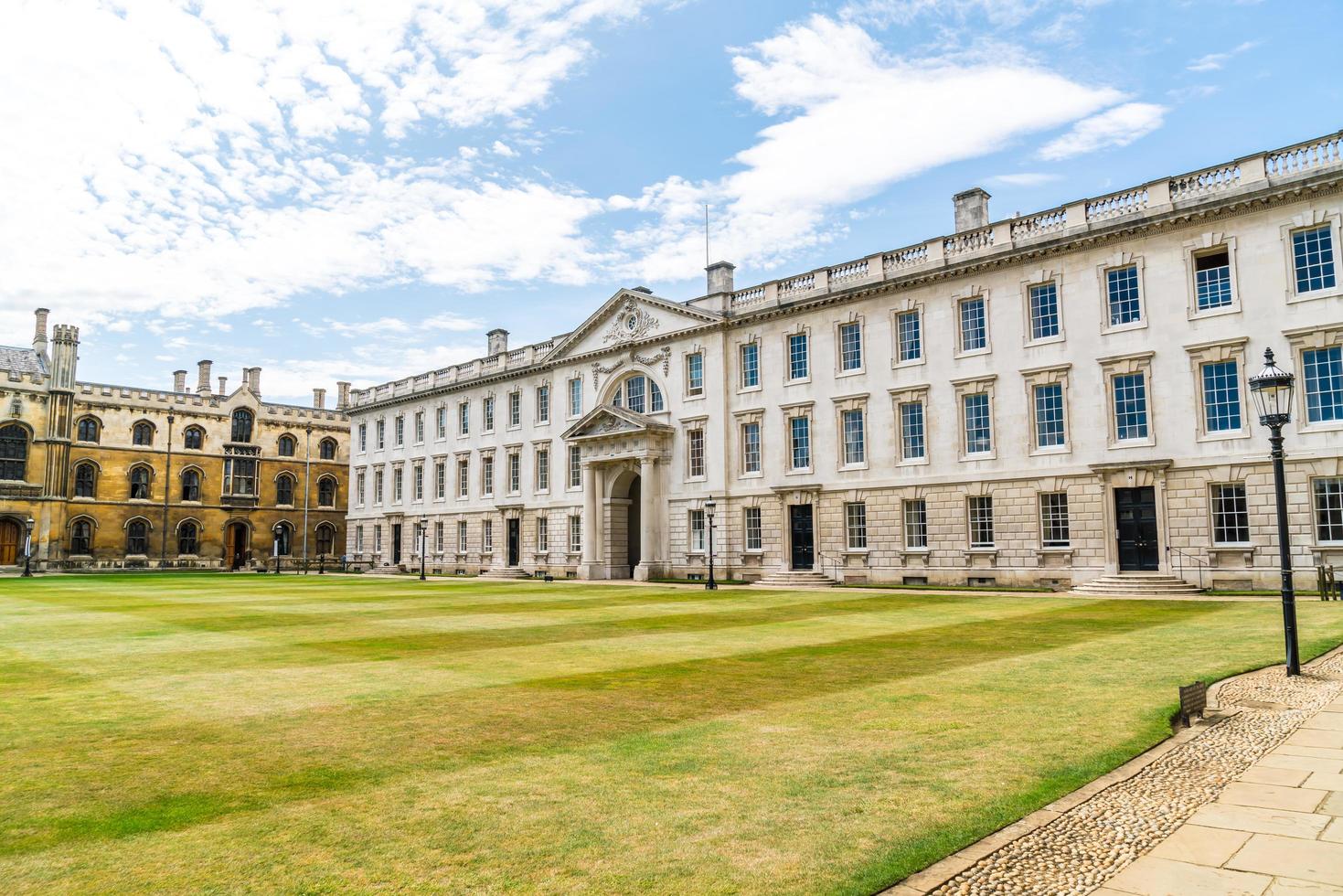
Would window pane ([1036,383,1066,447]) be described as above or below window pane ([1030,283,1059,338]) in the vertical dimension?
below

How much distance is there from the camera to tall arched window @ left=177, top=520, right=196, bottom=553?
70.3 m

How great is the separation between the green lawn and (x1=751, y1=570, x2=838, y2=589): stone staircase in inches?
770

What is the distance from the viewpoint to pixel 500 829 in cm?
549

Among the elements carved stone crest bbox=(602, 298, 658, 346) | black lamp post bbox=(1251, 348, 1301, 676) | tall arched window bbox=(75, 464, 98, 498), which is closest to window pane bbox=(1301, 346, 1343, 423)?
black lamp post bbox=(1251, 348, 1301, 676)

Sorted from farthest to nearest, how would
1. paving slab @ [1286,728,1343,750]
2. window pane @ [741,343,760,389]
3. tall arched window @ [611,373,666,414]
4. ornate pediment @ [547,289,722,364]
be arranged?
tall arched window @ [611,373,666,414] → ornate pediment @ [547,289,722,364] → window pane @ [741,343,760,389] → paving slab @ [1286,728,1343,750]

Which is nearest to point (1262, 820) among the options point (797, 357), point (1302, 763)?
point (1302, 763)

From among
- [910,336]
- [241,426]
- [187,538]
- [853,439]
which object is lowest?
[187,538]

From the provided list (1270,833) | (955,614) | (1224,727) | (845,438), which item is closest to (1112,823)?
(1270,833)

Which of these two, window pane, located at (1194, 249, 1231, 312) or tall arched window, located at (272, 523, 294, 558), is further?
tall arched window, located at (272, 523, 294, 558)

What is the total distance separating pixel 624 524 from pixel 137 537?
44.0m

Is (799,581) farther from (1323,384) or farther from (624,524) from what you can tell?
(1323,384)

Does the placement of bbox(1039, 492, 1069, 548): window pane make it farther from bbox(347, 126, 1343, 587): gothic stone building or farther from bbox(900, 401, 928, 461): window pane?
bbox(900, 401, 928, 461): window pane

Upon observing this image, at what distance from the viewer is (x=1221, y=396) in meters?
28.3

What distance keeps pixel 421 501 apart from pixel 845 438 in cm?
3499
